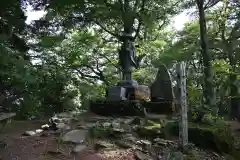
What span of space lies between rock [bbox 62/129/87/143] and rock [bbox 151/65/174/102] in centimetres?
306

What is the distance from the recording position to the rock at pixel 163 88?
7500mm

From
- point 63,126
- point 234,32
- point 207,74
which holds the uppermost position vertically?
point 234,32

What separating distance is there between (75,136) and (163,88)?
337cm

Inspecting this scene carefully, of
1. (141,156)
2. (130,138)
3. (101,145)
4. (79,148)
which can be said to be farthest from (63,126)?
(141,156)

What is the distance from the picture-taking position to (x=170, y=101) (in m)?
7.33

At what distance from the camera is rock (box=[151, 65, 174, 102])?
7.50 metres

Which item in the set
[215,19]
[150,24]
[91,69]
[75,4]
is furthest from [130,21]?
[91,69]

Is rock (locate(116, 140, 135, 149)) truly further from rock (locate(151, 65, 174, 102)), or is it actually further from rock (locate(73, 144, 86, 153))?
rock (locate(151, 65, 174, 102))

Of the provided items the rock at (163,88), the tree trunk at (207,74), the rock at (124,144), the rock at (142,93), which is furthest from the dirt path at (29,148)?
the tree trunk at (207,74)

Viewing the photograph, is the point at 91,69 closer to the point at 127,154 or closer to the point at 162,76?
the point at 162,76

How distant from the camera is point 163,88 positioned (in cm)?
759

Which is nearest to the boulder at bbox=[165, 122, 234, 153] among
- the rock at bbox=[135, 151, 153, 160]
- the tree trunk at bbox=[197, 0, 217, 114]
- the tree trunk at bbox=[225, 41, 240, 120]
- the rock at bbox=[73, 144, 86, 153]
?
the rock at bbox=[135, 151, 153, 160]

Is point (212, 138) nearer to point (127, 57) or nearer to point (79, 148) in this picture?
point (79, 148)

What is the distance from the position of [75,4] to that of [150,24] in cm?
326
